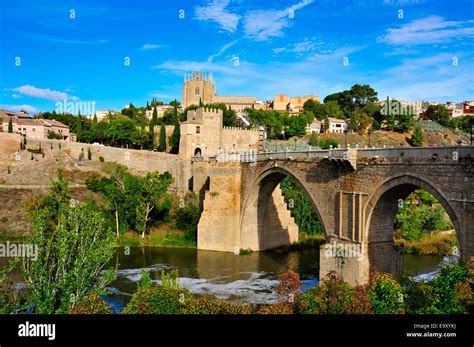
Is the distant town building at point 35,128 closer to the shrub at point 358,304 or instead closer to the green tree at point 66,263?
the green tree at point 66,263

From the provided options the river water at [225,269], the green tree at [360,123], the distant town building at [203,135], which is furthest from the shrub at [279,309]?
the green tree at [360,123]

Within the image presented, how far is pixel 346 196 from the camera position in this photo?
18891 millimetres

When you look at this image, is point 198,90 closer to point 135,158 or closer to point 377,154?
point 135,158

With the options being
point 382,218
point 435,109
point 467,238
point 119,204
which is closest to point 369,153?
point 382,218

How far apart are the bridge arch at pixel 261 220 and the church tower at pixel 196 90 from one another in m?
50.6

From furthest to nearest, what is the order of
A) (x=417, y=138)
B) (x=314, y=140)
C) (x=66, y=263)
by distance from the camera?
(x=314, y=140) → (x=417, y=138) → (x=66, y=263)

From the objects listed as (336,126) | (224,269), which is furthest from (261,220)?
(336,126)

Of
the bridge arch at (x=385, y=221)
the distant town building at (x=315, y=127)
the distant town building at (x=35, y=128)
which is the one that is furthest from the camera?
the distant town building at (x=315, y=127)

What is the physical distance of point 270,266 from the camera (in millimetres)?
26297

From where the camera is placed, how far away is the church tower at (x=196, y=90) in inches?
3108

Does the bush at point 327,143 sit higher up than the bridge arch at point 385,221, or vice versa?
the bush at point 327,143

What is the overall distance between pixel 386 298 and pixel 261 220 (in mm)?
19187
